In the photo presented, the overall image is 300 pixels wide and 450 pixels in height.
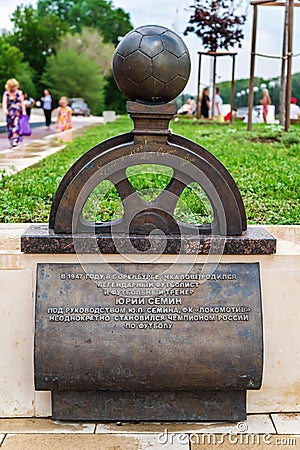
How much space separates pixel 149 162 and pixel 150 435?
1.39 m

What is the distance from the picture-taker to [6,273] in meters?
3.74

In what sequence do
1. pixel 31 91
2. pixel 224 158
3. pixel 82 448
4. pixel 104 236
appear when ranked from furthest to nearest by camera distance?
pixel 31 91 → pixel 224 158 → pixel 104 236 → pixel 82 448

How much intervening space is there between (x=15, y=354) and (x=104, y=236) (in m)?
0.79

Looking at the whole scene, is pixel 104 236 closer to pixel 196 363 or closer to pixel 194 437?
pixel 196 363

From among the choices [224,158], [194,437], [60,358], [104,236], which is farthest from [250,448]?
[224,158]

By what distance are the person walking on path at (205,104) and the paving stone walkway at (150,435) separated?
2506 centimetres

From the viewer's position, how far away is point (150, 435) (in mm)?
3588

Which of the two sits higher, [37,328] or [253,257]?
[253,257]

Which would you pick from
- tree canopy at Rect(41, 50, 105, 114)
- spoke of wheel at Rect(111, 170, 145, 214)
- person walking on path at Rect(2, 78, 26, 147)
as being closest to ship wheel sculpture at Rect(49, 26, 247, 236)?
spoke of wheel at Rect(111, 170, 145, 214)

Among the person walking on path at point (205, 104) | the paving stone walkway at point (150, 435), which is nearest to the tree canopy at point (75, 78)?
the person walking on path at point (205, 104)

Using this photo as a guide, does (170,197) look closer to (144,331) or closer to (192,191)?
(144,331)

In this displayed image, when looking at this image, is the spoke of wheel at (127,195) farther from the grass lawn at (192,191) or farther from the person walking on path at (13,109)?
the person walking on path at (13,109)

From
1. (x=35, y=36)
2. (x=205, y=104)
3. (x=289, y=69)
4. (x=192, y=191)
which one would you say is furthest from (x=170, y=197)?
(x=35, y=36)

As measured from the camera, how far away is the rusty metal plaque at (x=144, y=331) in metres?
3.59
